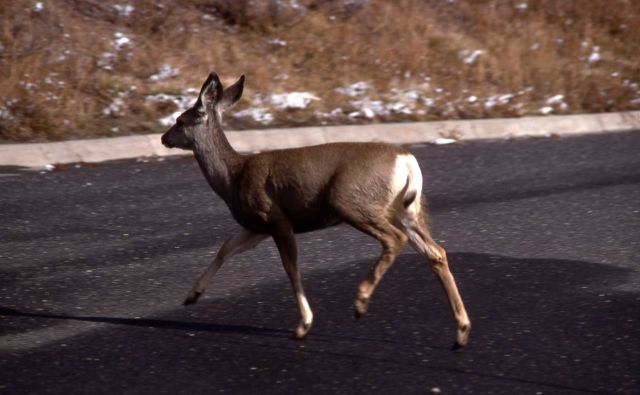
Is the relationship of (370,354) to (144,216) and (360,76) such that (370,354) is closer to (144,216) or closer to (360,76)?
(144,216)

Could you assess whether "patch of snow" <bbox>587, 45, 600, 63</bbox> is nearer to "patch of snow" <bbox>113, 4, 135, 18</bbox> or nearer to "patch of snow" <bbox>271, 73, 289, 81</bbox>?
"patch of snow" <bbox>271, 73, 289, 81</bbox>

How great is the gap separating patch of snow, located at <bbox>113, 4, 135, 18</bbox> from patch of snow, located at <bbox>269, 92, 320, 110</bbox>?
2848mm

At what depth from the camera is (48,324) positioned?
22.2ft

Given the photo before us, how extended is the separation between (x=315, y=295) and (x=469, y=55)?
9.94 meters

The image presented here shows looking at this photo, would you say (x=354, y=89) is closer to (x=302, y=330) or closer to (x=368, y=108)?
(x=368, y=108)

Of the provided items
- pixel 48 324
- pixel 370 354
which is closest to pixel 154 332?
pixel 48 324

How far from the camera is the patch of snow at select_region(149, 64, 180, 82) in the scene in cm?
1473

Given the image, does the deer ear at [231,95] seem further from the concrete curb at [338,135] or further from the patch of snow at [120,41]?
the patch of snow at [120,41]

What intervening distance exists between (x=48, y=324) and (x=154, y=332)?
63 cm

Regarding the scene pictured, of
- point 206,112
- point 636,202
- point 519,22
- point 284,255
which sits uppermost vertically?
point 206,112

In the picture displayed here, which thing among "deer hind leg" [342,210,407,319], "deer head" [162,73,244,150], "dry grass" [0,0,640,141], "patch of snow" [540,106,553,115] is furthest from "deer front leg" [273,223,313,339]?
"patch of snow" [540,106,553,115]

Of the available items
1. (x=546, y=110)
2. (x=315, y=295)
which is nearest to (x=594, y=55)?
(x=546, y=110)

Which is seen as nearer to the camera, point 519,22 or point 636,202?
point 636,202

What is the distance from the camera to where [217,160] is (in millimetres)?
6668
